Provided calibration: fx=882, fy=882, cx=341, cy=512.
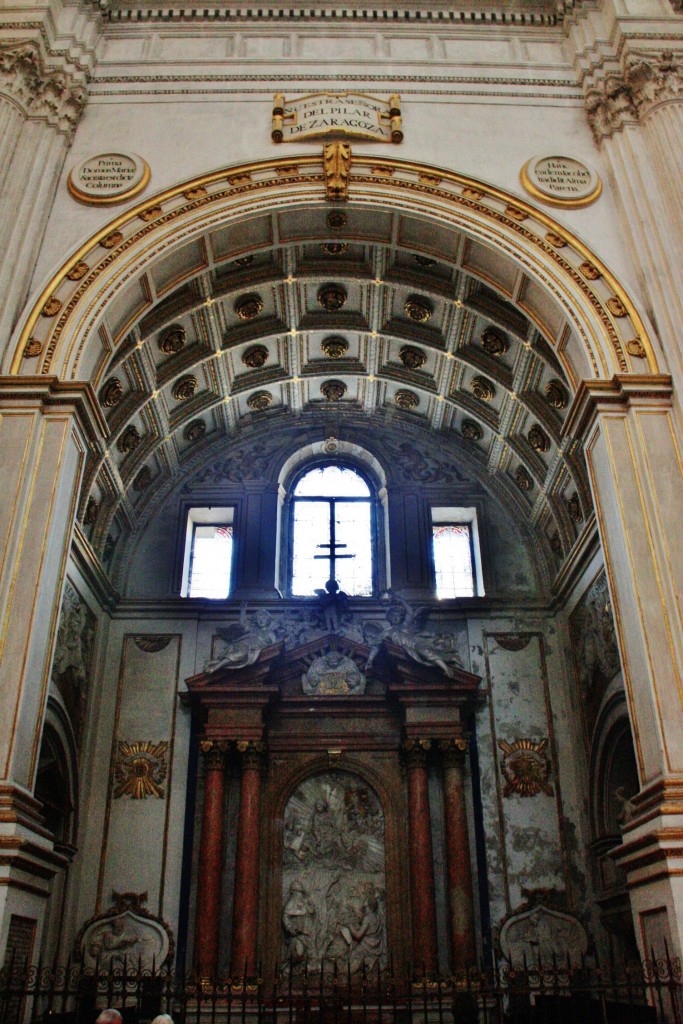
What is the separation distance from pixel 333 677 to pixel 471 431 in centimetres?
559

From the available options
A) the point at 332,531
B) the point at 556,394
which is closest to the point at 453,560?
the point at 332,531

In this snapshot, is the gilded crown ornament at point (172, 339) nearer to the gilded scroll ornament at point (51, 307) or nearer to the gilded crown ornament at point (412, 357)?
the gilded scroll ornament at point (51, 307)

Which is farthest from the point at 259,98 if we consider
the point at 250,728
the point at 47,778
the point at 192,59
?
the point at 47,778

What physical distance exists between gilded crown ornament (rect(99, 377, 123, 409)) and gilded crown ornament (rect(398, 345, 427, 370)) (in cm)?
507

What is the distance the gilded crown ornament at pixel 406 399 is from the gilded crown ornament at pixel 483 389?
4.79 ft

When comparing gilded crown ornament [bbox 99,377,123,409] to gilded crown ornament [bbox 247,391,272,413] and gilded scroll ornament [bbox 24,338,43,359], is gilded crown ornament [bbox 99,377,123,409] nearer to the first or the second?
gilded scroll ornament [bbox 24,338,43,359]

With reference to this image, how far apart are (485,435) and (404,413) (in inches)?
70.6

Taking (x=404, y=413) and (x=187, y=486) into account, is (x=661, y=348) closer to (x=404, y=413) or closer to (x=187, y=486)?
(x=404, y=413)

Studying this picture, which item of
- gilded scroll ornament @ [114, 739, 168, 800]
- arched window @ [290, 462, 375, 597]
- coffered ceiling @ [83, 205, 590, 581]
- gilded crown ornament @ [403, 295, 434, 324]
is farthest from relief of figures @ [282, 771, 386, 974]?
gilded crown ornament @ [403, 295, 434, 324]

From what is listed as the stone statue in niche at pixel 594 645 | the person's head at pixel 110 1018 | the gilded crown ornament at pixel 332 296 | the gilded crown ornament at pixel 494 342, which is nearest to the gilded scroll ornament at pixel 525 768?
the stone statue in niche at pixel 594 645

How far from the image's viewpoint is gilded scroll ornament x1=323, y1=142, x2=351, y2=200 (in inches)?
502

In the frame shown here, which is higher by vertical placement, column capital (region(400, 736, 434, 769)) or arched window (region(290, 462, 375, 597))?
arched window (region(290, 462, 375, 597))

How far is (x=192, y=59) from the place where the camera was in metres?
14.2

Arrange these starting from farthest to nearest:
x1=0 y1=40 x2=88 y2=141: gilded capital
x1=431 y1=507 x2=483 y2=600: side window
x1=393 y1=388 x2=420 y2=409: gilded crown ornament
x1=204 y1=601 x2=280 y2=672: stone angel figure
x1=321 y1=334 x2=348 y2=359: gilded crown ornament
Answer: x1=393 y1=388 x2=420 y2=409: gilded crown ornament
x1=431 y1=507 x2=483 y2=600: side window
x1=321 y1=334 x2=348 y2=359: gilded crown ornament
x1=204 y1=601 x2=280 y2=672: stone angel figure
x1=0 y1=40 x2=88 y2=141: gilded capital
